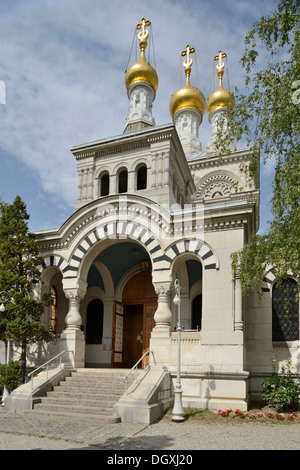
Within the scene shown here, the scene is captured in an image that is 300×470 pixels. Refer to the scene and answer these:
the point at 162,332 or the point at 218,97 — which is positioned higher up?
the point at 218,97

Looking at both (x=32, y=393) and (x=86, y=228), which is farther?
(x=86, y=228)

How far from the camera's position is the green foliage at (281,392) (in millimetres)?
13086

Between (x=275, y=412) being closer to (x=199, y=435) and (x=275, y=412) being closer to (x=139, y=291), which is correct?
(x=199, y=435)

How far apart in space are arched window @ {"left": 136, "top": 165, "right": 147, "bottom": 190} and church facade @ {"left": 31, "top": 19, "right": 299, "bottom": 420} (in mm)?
51

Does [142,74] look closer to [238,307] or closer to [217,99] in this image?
[217,99]

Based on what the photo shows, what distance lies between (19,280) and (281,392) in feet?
30.7

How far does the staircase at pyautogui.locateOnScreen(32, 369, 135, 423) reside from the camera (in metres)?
11.8

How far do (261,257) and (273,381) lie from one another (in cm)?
505

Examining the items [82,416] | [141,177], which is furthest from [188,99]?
[82,416]

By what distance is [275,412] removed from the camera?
1304cm

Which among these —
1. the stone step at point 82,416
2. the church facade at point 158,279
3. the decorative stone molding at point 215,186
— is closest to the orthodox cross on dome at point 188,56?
the decorative stone molding at point 215,186

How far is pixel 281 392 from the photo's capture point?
13242 millimetres

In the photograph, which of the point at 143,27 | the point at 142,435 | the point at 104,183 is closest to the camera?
the point at 142,435
